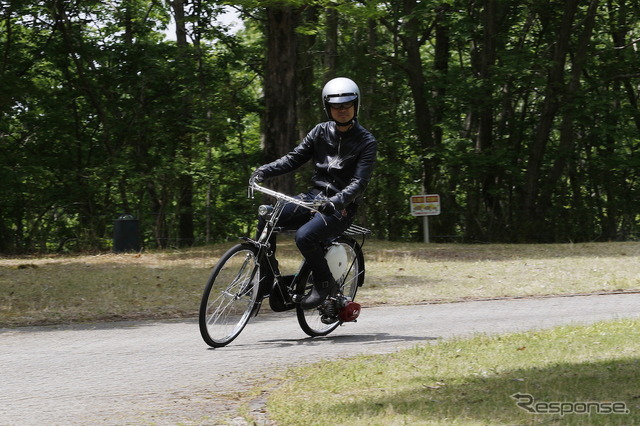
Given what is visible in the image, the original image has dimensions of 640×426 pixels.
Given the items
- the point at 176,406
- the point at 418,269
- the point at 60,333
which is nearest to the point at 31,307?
the point at 60,333

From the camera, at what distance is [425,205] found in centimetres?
2478

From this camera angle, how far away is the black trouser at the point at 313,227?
8.06 m

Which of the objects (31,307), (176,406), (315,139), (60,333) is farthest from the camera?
(31,307)

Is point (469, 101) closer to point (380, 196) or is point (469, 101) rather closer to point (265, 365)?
point (380, 196)

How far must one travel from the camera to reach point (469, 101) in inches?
1118

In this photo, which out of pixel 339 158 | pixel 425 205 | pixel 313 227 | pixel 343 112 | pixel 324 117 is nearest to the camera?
pixel 313 227

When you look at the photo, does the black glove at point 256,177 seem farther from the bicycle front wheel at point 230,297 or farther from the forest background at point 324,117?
the forest background at point 324,117

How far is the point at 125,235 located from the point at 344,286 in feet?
44.7

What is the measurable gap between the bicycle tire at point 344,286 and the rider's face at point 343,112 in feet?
3.94

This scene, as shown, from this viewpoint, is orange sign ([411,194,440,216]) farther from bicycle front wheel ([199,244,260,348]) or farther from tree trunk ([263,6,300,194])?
bicycle front wheel ([199,244,260,348])

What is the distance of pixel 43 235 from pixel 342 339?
17614 millimetres

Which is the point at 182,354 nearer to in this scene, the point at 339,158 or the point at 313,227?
the point at 313,227

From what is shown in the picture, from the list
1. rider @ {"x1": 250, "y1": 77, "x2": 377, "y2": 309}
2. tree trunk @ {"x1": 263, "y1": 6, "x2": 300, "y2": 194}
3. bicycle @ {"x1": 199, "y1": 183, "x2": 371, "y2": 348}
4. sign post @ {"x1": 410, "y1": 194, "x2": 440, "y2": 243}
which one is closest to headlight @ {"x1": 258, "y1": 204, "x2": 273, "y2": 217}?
bicycle @ {"x1": 199, "y1": 183, "x2": 371, "y2": 348}

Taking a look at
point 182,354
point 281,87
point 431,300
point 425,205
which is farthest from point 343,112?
point 425,205
